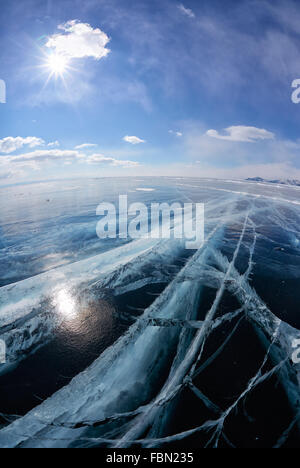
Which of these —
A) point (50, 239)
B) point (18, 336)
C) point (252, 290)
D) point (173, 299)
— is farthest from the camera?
point (50, 239)

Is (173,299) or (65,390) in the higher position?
(173,299)

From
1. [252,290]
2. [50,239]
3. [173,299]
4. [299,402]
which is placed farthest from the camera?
[50,239]

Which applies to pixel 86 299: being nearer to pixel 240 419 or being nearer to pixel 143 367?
pixel 143 367

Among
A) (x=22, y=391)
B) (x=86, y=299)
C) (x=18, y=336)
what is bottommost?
(x=22, y=391)

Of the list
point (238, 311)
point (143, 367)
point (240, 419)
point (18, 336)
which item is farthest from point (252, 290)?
point (18, 336)
